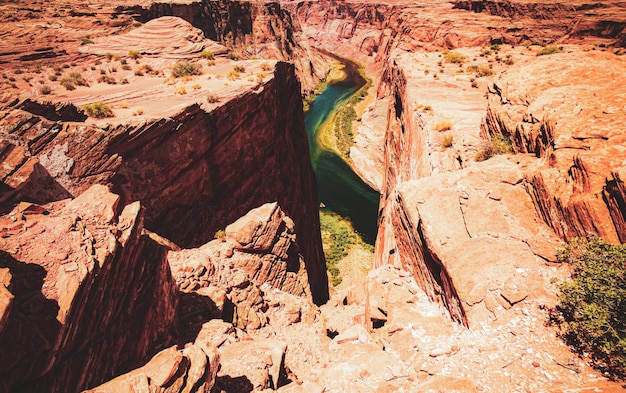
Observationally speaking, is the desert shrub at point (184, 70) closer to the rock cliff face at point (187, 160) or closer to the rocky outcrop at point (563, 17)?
the rock cliff face at point (187, 160)

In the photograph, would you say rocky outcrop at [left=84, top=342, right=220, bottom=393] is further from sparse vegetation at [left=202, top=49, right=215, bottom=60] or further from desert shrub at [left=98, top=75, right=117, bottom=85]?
sparse vegetation at [left=202, top=49, right=215, bottom=60]

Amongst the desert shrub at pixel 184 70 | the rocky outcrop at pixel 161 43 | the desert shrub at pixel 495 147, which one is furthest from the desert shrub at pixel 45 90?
the desert shrub at pixel 495 147

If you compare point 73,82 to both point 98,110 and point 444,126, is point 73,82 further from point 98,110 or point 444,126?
point 444,126

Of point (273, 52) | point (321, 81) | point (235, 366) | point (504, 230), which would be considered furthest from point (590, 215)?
point (321, 81)

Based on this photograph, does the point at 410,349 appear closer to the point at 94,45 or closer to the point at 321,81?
the point at 94,45

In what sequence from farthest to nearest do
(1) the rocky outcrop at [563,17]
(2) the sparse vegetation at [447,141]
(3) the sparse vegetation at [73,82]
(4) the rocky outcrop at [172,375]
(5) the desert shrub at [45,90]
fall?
1. (1) the rocky outcrop at [563,17]
2. (3) the sparse vegetation at [73,82]
3. (2) the sparse vegetation at [447,141]
4. (5) the desert shrub at [45,90]
5. (4) the rocky outcrop at [172,375]

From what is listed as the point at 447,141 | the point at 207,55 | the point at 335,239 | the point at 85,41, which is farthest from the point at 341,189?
the point at 85,41
